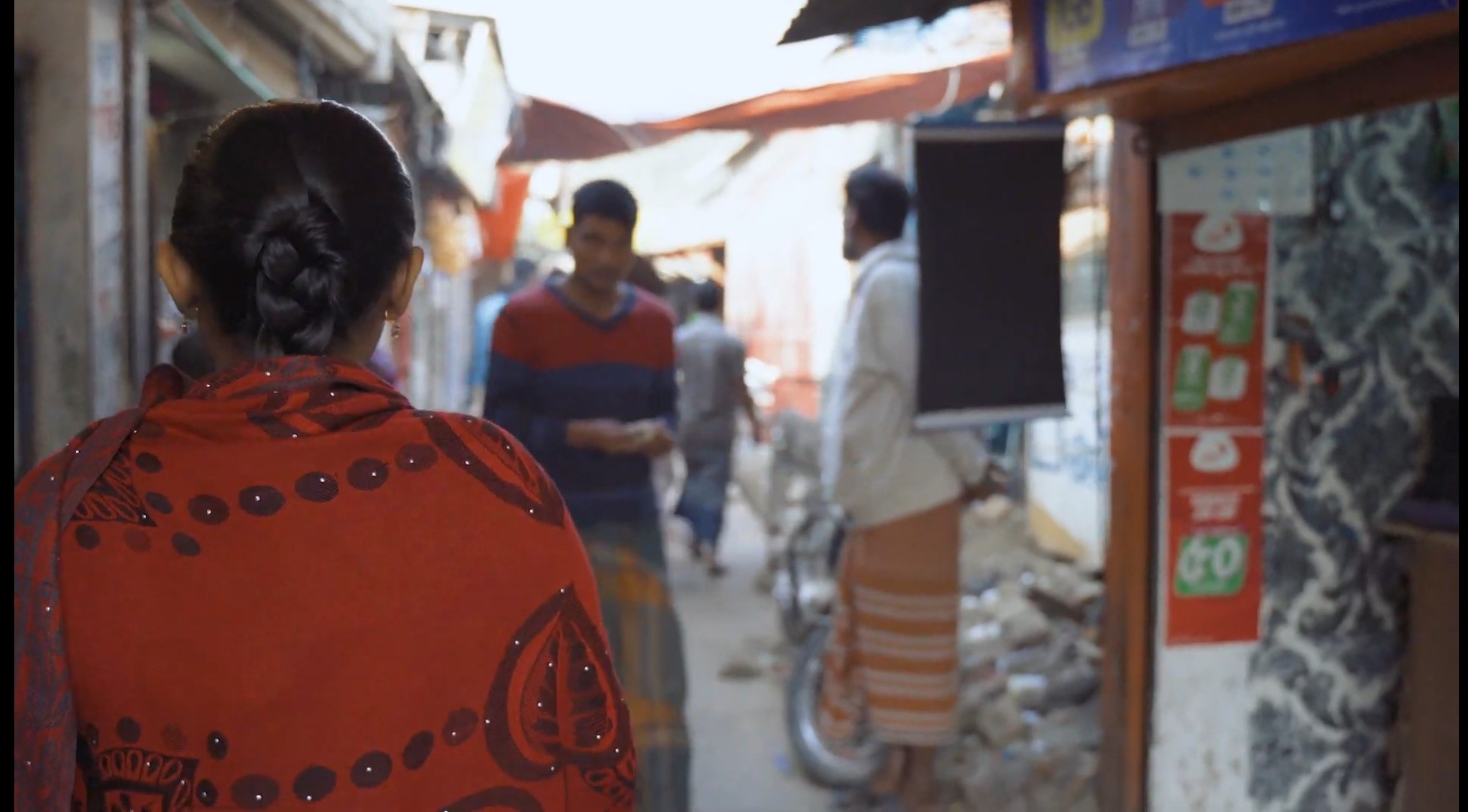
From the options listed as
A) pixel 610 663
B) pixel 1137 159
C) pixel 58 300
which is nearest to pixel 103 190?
pixel 58 300

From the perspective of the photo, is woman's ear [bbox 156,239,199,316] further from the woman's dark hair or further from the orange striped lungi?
the orange striped lungi

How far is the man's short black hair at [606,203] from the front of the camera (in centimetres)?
357

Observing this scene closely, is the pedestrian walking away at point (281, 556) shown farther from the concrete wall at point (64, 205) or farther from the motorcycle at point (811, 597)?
the motorcycle at point (811, 597)

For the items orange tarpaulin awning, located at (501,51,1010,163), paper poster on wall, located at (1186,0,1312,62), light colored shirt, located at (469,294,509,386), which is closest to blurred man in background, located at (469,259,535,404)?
light colored shirt, located at (469,294,509,386)

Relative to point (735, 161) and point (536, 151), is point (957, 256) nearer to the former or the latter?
point (536, 151)

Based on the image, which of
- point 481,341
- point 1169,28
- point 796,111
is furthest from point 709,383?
point 1169,28

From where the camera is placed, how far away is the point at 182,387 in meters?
1.39

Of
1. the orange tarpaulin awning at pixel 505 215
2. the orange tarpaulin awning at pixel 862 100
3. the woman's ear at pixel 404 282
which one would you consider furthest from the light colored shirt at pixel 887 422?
the orange tarpaulin awning at pixel 505 215

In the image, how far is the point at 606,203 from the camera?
3.57m

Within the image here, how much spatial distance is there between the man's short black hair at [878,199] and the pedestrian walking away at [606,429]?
91 cm

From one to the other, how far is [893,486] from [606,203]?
4.27 ft

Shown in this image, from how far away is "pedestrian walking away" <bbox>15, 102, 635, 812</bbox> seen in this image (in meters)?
1.29

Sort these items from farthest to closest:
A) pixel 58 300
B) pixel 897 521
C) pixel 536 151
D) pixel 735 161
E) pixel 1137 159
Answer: pixel 735 161, pixel 536 151, pixel 897 521, pixel 1137 159, pixel 58 300

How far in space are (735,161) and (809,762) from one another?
10.3 meters
